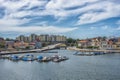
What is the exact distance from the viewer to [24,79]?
18359 mm

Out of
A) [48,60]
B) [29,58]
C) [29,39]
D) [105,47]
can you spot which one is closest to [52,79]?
[48,60]

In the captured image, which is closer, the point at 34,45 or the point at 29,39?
the point at 34,45

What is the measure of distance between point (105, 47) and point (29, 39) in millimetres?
48826

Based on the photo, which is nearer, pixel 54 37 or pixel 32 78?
pixel 32 78

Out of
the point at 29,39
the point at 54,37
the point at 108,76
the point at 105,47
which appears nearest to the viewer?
the point at 108,76

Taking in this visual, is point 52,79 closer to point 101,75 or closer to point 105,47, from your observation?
point 101,75

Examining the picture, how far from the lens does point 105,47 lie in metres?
69.9

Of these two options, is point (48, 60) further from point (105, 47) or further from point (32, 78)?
point (105, 47)

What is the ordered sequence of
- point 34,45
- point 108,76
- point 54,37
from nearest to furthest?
point 108,76 → point 34,45 → point 54,37

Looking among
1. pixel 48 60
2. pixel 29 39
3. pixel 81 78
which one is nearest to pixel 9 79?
pixel 81 78

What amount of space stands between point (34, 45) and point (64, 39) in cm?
3690

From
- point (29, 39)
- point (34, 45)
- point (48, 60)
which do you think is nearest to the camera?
point (48, 60)

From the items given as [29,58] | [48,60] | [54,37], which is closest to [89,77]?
[48,60]

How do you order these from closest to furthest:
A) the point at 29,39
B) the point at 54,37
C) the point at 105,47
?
the point at 105,47
the point at 29,39
the point at 54,37
